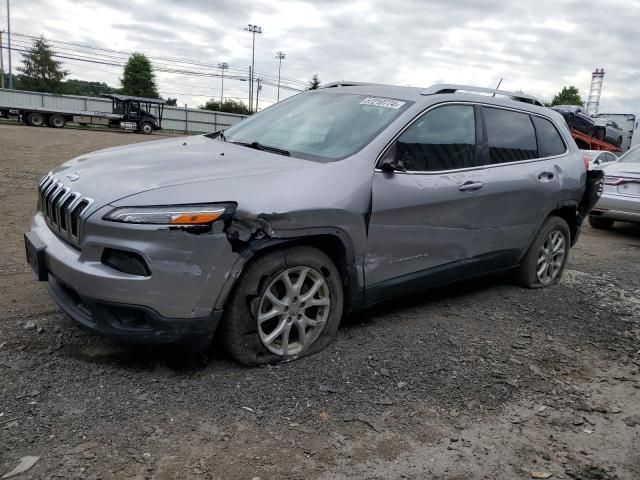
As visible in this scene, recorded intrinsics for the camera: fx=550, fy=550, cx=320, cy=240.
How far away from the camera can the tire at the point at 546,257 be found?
5.09 metres

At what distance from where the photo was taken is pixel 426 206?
3783 mm

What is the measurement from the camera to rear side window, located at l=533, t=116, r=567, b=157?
5020 mm

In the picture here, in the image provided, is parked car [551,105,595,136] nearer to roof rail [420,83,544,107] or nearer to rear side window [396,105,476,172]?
roof rail [420,83,544,107]

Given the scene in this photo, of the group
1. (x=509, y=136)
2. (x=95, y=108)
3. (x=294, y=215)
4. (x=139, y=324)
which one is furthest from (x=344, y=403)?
(x=95, y=108)

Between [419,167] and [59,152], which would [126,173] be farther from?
[59,152]

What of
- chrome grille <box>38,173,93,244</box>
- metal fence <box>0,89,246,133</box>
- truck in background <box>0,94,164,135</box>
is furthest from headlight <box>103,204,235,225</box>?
truck in background <box>0,94,164,135</box>

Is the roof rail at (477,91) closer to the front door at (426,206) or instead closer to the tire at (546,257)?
the front door at (426,206)

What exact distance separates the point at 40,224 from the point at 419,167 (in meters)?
2.52

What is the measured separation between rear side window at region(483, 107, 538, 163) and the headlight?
8.49 ft

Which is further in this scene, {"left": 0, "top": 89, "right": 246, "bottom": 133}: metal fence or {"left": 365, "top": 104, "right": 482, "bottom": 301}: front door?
{"left": 0, "top": 89, "right": 246, "bottom": 133}: metal fence

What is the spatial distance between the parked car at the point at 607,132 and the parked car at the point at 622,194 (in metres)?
19.4

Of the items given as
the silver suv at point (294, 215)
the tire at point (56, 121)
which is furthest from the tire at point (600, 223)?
the tire at point (56, 121)

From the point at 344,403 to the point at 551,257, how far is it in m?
3.26

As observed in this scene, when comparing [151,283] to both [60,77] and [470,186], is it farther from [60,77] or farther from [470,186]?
[60,77]
